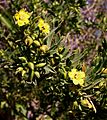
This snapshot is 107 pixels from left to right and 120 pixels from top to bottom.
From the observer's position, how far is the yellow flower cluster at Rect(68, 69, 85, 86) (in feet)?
6.15

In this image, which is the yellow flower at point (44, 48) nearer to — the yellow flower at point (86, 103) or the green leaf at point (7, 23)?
the green leaf at point (7, 23)

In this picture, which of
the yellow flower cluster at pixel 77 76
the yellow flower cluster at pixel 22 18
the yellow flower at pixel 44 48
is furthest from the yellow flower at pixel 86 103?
the yellow flower cluster at pixel 22 18

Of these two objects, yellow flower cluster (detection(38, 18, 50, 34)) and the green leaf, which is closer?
yellow flower cluster (detection(38, 18, 50, 34))

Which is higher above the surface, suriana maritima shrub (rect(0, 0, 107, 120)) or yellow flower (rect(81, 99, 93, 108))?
suriana maritima shrub (rect(0, 0, 107, 120))

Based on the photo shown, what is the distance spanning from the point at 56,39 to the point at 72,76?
250 millimetres

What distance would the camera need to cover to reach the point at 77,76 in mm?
1862

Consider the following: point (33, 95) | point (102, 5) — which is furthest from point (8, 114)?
point (102, 5)

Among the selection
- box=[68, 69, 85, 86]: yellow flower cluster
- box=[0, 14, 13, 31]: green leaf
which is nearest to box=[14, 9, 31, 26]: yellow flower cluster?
box=[0, 14, 13, 31]: green leaf

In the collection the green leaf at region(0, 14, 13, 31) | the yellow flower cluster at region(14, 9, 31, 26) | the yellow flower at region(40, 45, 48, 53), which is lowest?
the yellow flower at region(40, 45, 48, 53)

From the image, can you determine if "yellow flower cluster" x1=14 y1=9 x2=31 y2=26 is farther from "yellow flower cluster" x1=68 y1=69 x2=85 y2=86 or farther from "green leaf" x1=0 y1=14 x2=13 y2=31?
"yellow flower cluster" x1=68 y1=69 x2=85 y2=86

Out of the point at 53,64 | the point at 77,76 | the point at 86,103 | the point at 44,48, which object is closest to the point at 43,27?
the point at 44,48

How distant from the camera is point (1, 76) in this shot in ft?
9.60

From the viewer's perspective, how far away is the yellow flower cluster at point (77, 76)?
1876mm

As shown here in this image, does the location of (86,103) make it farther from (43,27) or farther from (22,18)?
(22,18)
